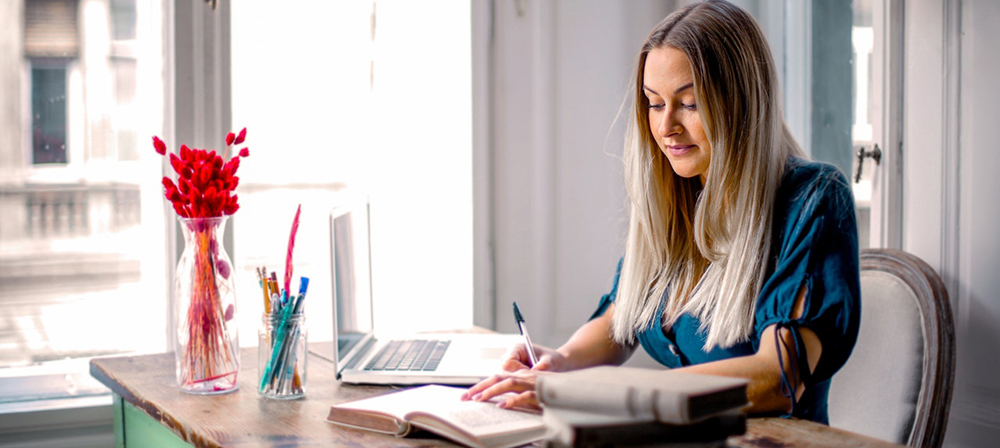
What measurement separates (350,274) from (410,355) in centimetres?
21

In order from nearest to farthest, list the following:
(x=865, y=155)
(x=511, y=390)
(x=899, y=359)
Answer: (x=511, y=390)
(x=899, y=359)
(x=865, y=155)

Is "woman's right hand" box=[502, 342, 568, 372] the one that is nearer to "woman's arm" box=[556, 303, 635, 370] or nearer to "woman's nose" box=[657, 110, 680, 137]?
"woman's arm" box=[556, 303, 635, 370]

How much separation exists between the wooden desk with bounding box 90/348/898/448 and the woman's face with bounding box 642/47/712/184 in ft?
1.60

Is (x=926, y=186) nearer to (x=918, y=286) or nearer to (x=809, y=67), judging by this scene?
(x=918, y=286)

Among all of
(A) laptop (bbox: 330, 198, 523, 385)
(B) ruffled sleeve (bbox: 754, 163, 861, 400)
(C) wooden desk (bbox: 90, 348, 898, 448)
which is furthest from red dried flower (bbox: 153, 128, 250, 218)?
(B) ruffled sleeve (bbox: 754, 163, 861, 400)

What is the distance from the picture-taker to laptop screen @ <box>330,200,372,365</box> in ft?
4.78

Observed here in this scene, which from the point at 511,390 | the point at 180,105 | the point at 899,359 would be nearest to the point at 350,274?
the point at 511,390

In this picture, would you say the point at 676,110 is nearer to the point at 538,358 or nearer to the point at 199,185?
the point at 538,358

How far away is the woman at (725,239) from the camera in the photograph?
1227 millimetres

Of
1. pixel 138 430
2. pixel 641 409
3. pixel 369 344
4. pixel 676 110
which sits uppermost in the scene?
pixel 676 110

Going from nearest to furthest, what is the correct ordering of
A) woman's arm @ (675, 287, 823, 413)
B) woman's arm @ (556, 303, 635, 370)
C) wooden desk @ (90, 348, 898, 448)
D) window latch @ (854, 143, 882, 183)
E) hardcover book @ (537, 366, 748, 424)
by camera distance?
hardcover book @ (537, 366, 748, 424), wooden desk @ (90, 348, 898, 448), woman's arm @ (675, 287, 823, 413), woman's arm @ (556, 303, 635, 370), window latch @ (854, 143, 882, 183)

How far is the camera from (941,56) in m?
1.87

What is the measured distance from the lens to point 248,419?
1225 mm

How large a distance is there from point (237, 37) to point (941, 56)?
5.89 feet
